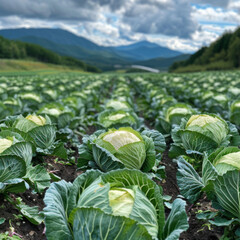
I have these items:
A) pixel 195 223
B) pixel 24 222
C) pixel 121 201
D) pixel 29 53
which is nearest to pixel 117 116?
pixel 195 223

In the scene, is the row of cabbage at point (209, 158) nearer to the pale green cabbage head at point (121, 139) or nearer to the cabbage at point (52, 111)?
the pale green cabbage head at point (121, 139)

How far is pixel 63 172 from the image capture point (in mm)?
4953

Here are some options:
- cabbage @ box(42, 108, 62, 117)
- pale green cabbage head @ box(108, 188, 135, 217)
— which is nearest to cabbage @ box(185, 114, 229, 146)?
pale green cabbage head @ box(108, 188, 135, 217)

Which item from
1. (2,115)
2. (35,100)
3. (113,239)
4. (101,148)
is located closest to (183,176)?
(101,148)

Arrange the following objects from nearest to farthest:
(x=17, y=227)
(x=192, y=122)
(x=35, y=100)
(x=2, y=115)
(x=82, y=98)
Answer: (x=17, y=227)
(x=192, y=122)
(x=2, y=115)
(x=35, y=100)
(x=82, y=98)

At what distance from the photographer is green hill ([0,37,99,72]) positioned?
83.0m

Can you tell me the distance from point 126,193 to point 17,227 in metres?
1.78

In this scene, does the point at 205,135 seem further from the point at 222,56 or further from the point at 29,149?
the point at 222,56

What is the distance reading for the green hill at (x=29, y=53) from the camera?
83.0 m

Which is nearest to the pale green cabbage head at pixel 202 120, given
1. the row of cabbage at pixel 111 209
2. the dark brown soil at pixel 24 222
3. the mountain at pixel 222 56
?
the row of cabbage at pixel 111 209

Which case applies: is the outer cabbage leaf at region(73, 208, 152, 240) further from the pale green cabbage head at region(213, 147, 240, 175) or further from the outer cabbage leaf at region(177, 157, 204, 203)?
the outer cabbage leaf at region(177, 157, 204, 203)

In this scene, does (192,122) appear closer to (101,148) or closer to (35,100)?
(101,148)

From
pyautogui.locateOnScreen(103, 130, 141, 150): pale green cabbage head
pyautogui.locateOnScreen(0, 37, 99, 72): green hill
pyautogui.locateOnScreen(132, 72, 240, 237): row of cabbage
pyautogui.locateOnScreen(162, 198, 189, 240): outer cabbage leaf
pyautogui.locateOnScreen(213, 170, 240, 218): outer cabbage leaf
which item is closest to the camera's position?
pyautogui.locateOnScreen(162, 198, 189, 240): outer cabbage leaf

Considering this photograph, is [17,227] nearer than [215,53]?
Yes
